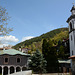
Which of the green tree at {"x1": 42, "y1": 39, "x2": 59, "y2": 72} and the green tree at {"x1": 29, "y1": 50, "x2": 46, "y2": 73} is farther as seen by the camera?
the green tree at {"x1": 42, "y1": 39, "x2": 59, "y2": 72}

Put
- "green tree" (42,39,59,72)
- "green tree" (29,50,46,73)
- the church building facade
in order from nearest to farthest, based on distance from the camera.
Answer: "green tree" (29,50,46,73) → "green tree" (42,39,59,72) → the church building facade

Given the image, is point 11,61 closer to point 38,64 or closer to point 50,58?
point 38,64

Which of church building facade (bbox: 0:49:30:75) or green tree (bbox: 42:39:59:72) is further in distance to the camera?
church building facade (bbox: 0:49:30:75)

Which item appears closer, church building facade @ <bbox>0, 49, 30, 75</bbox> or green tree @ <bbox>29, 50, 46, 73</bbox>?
green tree @ <bbox>29, 50, 46, 73</bbox>

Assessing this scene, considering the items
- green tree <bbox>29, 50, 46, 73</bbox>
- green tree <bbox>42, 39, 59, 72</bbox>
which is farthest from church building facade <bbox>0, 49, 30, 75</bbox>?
green tree <bbox>42, 39, 59, 72</bbox>

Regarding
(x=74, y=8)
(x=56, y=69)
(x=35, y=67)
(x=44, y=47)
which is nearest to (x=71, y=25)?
(x=74, y=8)

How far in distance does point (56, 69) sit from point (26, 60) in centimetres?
801

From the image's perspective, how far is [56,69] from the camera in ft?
84.5

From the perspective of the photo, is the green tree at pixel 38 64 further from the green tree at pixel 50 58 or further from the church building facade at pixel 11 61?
the church building facade at pixel 11 61

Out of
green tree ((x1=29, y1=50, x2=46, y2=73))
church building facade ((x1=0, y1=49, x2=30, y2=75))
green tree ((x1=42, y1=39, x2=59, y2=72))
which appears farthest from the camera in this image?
church building facade ((x1=0, y1=49, x2=30, y2=75))

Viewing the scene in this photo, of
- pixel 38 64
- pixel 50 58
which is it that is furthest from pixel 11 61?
pixel 50 58

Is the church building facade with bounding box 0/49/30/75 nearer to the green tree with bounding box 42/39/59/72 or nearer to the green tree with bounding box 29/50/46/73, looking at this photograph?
the green tree with bounding box 29/50/46/73

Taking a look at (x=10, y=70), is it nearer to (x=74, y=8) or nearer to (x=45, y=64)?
(x=45, y=64)

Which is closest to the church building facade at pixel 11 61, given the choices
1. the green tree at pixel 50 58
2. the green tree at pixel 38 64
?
the green tree at pixel 38 64
